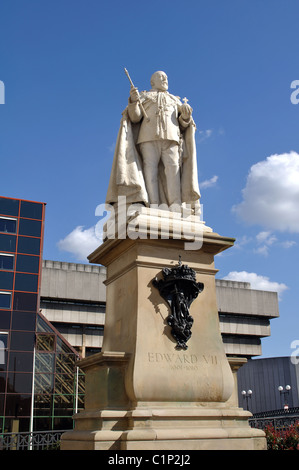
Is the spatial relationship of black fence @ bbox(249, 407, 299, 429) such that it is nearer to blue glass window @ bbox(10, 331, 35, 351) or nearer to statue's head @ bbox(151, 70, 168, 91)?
statue's head @ bbox(151, 70, 168, 91)

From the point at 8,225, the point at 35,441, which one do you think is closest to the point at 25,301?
Answer: the point at 8,225

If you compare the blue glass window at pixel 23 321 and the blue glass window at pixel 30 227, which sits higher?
the blue glass window at pixel 30 227

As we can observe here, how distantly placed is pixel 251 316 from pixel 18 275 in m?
36.0

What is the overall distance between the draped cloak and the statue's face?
83cm

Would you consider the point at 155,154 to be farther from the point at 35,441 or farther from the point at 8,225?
the point at 8,225

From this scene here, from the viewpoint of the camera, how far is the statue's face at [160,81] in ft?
31.6

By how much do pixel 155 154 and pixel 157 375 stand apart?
3.94 meters

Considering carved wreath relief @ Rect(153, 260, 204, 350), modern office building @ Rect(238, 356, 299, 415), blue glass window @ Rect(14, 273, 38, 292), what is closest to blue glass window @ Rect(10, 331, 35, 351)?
blue glass window @ Rect(14, 273, 38, 292)

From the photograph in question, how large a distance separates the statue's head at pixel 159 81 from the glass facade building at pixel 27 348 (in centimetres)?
3204

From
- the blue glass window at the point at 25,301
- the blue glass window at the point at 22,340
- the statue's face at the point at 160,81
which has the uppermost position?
the blue glass window at the point at 25,301

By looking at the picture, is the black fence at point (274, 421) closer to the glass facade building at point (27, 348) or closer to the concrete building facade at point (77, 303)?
the glass facade building at point (27, 348)

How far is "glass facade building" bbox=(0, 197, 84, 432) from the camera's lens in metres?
37.3

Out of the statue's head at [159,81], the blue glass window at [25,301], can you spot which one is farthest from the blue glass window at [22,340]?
the statue's head at [159,81]
